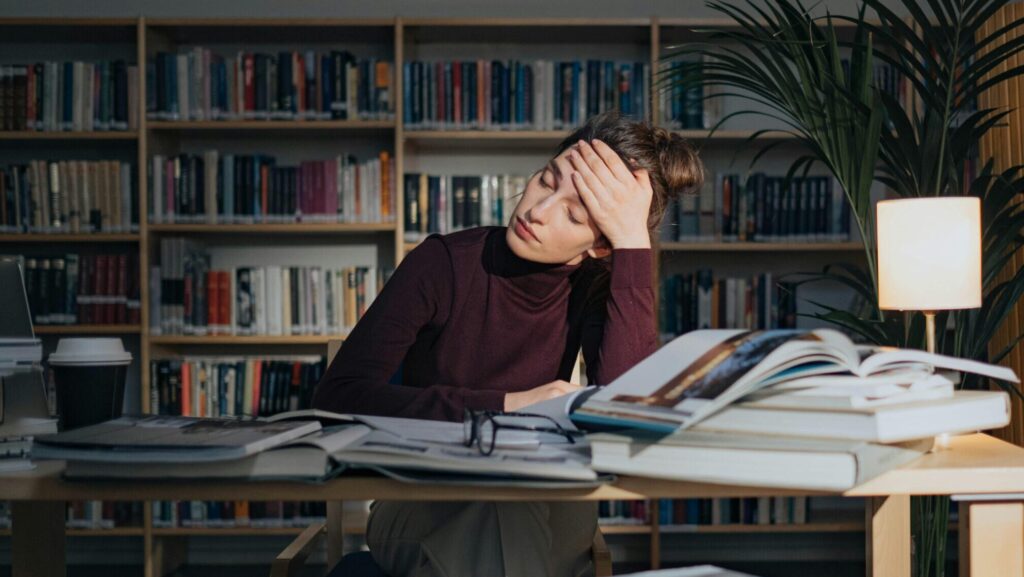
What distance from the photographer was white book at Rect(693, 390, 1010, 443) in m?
0.66

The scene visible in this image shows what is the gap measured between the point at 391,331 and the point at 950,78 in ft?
4.74

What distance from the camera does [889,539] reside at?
0.86m

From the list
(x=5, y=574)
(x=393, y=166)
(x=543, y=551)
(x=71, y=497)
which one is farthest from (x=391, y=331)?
(x=5, y=574)

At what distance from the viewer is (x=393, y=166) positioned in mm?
3287

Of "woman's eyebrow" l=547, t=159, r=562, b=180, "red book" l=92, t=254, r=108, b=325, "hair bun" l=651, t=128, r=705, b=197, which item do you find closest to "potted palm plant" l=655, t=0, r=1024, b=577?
"hair bun" l=651, t=128, r=705, b=197

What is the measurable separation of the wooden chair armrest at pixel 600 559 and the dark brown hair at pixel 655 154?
1.68 ft

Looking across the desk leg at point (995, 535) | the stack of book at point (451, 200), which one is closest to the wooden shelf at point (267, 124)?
the stack of book at point (451, 200)

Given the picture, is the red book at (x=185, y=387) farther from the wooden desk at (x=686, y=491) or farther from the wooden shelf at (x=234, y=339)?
the wooden desk at (x=686, y=491)

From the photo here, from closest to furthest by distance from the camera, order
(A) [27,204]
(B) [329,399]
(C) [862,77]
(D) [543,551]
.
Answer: (D) [543,551] < (B) [329,399] < (C) [862,77] < (A) [27,204]

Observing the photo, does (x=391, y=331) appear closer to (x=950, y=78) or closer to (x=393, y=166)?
(x=950, y=78)

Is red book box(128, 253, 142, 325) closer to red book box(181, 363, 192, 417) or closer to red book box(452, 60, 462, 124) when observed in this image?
red book box(181, 363, 192, 417)

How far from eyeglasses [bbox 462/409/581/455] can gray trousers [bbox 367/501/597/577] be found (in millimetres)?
161

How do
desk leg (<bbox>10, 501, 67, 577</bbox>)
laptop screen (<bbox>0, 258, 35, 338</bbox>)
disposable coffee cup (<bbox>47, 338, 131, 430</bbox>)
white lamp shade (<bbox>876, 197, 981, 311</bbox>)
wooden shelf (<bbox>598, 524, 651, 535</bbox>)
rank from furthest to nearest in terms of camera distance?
1. wooden shelf (<bbox>598, 524, 651, 535</bbox>)
2. white lamp shade (<bbox>876, 197, 981, 311</bbox>)
3. laptop screen (<bbox>0, 258, 35, 338</bbox>)
4. disposable coffee cup (<bbox>47, 338, 131, 430</bbox>)
5. desk leg (<bbox>10, 501, 67, 577</bbox>)

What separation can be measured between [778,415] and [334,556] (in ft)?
3.21
